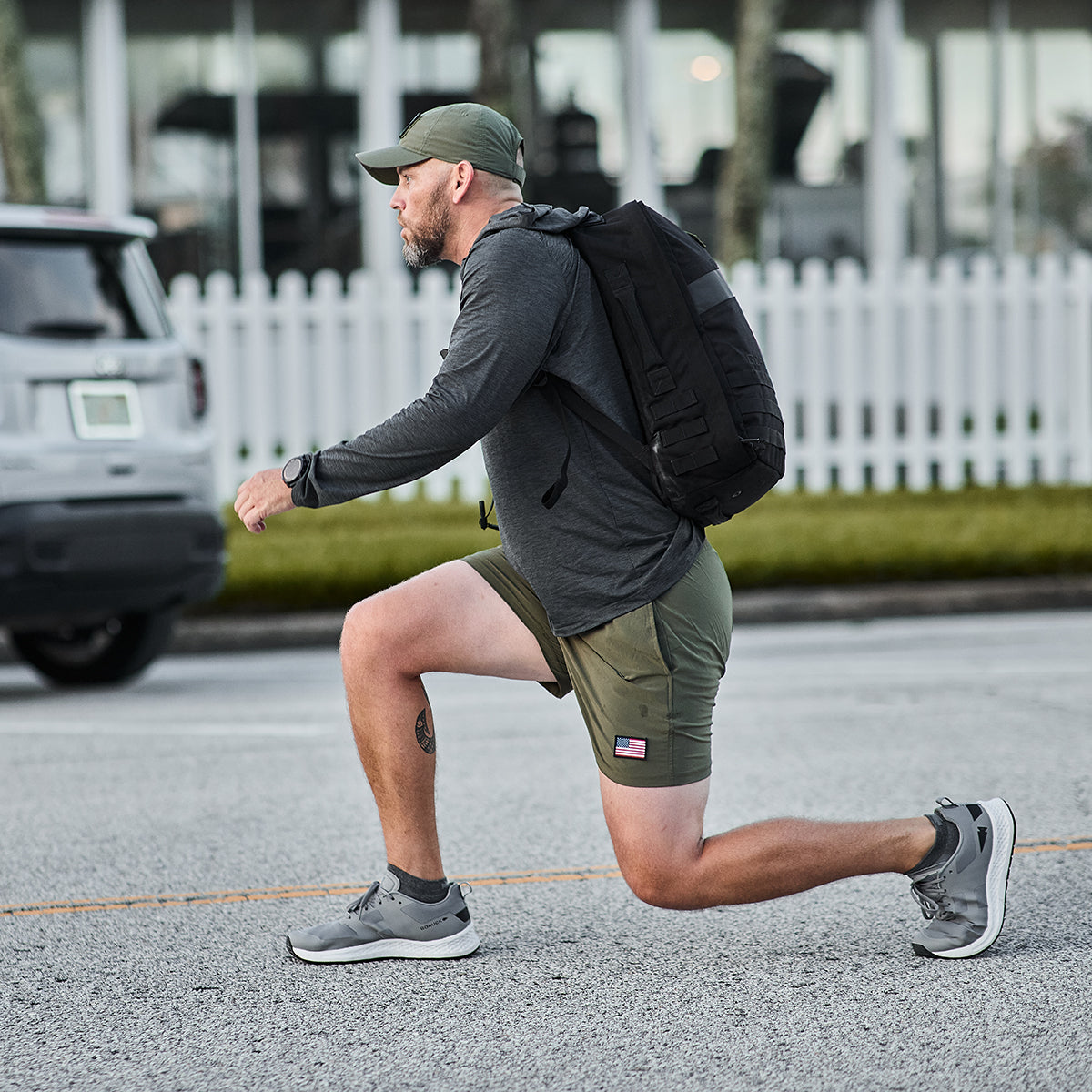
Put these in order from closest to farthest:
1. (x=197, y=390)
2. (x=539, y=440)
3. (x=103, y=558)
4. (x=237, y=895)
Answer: (x=539, y=440)
(x=237, y=895)
(x=103, y=558)
(x=197, y=390)

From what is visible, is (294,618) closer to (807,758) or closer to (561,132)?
(807,758)

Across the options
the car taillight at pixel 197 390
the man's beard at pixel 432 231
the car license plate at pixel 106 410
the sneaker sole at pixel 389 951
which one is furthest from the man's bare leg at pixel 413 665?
the car taillight at pixel 197 390

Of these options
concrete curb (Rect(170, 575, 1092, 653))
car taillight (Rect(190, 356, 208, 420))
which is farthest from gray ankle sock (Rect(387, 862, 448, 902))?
concrete curb (Rect(170, 575, 1092, 653))

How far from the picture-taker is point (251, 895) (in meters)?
4.45

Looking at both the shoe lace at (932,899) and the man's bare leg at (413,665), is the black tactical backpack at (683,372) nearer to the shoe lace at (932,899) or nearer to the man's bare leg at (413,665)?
the man's bare leg at (413,665)

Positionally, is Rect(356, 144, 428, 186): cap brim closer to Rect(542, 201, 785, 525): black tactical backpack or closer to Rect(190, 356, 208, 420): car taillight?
Rect(542, 201, 785, 525): black tactical backpack

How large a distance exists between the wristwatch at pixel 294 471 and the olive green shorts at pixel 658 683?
643mm

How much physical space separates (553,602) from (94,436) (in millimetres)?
4399

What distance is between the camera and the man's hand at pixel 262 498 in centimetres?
346

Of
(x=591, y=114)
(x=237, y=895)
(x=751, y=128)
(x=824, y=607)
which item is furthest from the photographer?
(x=591, y=114)

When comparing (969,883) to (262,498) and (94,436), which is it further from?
(94,436)

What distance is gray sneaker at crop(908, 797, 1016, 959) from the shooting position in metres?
3.66

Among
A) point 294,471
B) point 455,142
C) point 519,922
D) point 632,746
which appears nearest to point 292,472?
point 294,471

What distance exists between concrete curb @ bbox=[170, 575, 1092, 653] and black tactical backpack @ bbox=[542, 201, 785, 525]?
6563 mm
